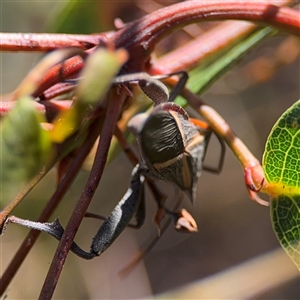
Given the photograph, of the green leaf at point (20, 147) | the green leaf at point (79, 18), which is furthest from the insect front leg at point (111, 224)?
the green leaf at point (79, 18)

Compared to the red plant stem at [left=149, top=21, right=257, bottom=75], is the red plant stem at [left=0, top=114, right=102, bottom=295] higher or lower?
lower

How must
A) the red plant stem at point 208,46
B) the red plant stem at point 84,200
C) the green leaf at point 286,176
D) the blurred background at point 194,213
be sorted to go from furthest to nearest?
the blurred background at point 194,213 < the red plant stem at point 208,46 < the green leaf at point 286,176 < the red plant stem at point 84,200

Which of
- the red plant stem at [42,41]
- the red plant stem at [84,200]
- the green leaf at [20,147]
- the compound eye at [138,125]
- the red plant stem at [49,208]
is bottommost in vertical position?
the red plant stem at [49,208]

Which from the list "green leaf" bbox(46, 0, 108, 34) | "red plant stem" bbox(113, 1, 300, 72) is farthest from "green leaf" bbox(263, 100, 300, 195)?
"green leaf" bbox(46, 0, 108, 34)

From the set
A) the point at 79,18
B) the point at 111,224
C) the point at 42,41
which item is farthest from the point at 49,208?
the point at 79,18

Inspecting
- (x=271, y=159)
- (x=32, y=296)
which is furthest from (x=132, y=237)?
(x=271, y=159)

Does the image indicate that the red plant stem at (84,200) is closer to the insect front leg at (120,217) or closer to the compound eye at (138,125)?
the insect front leg at (120,217)

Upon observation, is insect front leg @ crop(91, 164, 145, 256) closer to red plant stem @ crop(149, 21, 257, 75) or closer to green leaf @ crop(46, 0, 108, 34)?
red plant stem @ crop(149, 21, 257, 75)
